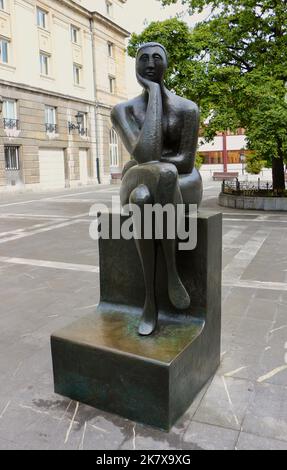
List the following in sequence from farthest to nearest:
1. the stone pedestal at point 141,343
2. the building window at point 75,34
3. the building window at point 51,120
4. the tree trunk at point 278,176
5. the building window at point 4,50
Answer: the building window at point 75,34, the building window at point 51,120, the building window at point 4,50, the tree trunk at point 278,176, the stone pedestal at point 141,343

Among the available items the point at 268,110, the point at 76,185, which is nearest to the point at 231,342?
the point at 268,110

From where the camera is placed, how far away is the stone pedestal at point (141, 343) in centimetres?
264

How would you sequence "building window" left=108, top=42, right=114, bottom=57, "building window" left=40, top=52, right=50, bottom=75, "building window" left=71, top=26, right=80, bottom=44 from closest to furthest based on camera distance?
"building window" left=40, top=52, right=50, bottom=75
"building window" left=71, top=26, right=80, bottom=44
"building window" left=108, top=42, right=114, bottom=57

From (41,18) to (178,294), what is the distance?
26976 mm

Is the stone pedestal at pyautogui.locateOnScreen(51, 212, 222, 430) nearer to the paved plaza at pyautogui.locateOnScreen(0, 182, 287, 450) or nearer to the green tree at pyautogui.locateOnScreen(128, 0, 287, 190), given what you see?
the paved plaza at pyautogui.locateOnScreen(0, 182, 287, 450)

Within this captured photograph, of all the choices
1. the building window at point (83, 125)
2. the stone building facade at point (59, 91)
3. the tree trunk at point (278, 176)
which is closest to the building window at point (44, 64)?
the stone building facade at point (59, 91)

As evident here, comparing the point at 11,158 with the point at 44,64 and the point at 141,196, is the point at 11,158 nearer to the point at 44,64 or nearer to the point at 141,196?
the point at 44,64

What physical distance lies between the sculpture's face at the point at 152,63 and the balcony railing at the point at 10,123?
21.0 m

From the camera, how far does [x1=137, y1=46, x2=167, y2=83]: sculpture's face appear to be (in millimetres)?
3084

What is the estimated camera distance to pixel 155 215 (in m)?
2.72

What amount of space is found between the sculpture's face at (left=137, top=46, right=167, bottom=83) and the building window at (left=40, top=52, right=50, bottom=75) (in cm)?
2442

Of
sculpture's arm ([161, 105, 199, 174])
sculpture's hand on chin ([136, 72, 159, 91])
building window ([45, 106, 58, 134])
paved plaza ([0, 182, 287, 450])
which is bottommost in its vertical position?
paved plaza ([0, 182, 287, 450])

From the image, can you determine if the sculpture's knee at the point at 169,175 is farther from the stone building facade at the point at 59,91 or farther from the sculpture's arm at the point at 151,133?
the stone building facade at the point at 59,91

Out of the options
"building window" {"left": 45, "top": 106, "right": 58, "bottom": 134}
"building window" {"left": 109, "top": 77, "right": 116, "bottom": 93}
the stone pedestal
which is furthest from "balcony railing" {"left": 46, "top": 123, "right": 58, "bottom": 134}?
the stone pedestal
